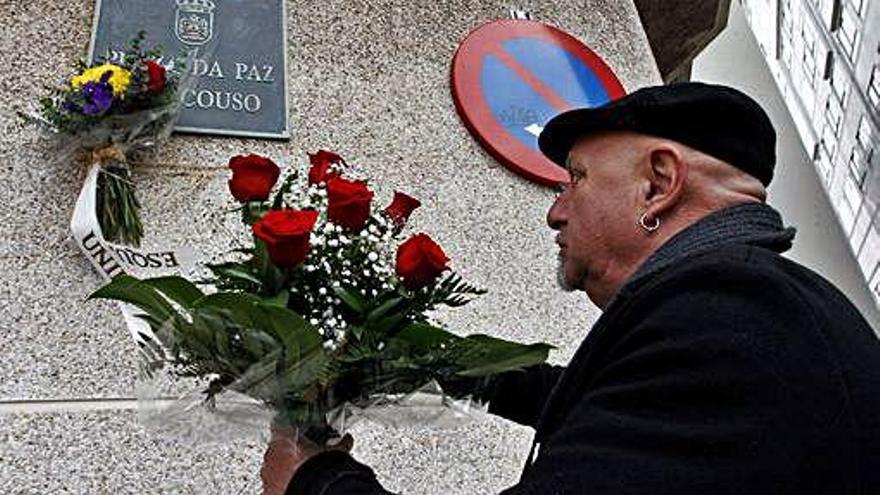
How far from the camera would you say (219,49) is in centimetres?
335

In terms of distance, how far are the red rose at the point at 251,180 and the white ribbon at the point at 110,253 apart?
2.28 feet

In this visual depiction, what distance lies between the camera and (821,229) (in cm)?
1257

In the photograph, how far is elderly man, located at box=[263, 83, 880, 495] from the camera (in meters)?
1.39

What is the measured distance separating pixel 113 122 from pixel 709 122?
1.71 metres

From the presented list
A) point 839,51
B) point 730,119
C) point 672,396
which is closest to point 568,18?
point 730,119

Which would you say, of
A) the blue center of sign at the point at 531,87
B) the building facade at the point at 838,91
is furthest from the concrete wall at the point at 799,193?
the blue center of sign at the point at 531,87

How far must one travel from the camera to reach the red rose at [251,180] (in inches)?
79.3

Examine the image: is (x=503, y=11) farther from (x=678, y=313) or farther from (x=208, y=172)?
(x=678, y=313)

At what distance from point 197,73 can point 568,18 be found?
5.48ft

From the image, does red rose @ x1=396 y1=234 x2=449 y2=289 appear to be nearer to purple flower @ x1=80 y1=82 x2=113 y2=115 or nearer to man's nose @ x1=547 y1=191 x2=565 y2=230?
man's nose @ x1=547 y1=191 x2=565 y2=230

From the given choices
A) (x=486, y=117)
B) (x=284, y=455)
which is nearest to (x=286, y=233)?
(x=284, y=455)

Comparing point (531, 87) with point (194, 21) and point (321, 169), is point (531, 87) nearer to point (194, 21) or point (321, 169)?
point (194, 21)

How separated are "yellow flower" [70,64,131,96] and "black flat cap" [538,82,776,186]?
1512 millimetres

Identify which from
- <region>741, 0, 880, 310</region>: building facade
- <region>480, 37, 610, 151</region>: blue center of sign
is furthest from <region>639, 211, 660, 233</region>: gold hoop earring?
<region>741, 0, 880, 310</region>: building facade
